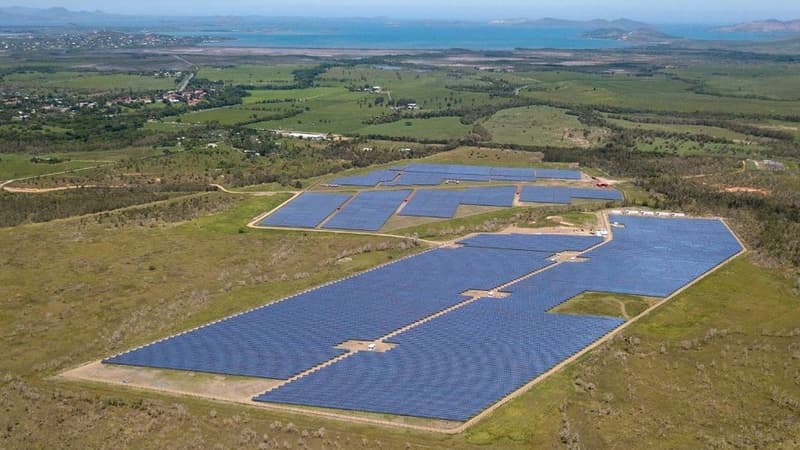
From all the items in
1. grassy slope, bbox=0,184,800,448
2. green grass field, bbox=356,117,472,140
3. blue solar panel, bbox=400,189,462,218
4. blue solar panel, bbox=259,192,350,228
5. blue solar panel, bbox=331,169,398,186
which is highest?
green grass field, bbox=356,117,472,140

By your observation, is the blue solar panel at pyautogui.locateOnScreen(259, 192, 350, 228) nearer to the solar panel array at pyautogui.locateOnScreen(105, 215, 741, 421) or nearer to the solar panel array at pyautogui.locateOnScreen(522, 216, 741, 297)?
the solar panel array at pyautogui.locateOnScreen(105, 215, 741, 421)

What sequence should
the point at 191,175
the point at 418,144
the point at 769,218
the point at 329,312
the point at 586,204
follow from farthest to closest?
the point at 418,144, the point at 191,175, the point at 586,204, the point at 769,218, the point at 329,312

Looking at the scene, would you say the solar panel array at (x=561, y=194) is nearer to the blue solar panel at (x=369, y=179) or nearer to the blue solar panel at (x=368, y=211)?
the blue solar panel at (x=368, y=211)

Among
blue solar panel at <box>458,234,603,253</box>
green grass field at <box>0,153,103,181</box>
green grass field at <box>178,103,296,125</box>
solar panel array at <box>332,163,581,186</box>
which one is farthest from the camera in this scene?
green grass field at <box>178,103,296,125</box>

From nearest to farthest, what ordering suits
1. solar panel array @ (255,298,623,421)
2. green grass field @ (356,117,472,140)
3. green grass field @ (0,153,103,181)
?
1. solar panel array @ (255,298,623,421)
2. green grass field @ (0,153,103,181)
3. green grass field @ (356,117,472,140)

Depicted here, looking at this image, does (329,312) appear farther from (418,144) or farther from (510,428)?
(418,144)

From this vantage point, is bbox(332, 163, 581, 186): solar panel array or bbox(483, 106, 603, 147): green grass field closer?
bbox(332, 163, 581, 186): solar panel array

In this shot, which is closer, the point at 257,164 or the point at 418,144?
the point at 257,164

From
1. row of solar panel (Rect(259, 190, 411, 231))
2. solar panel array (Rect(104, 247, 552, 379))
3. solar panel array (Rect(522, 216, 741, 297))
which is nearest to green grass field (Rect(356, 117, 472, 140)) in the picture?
row of solar panel (Rect(259, 190, 411, 231))

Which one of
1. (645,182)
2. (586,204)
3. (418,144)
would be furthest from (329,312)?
(418,144)
